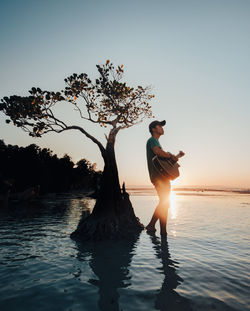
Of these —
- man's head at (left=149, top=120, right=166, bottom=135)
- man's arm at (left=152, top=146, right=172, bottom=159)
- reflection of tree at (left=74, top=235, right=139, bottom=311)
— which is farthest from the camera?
man's head at (left=149, top=120, right=166, bottom=135)

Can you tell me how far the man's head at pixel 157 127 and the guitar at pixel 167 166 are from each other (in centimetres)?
96

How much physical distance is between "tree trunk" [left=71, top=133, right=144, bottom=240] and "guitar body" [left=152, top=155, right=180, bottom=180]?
2.85m

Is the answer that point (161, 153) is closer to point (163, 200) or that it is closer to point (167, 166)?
point (167, 166)

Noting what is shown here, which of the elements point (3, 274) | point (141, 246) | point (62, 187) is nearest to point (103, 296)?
point (3, 274)

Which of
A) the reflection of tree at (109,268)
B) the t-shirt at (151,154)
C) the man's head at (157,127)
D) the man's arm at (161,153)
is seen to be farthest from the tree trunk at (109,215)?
the man's arm at (161,153)

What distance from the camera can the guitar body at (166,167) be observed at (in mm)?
5062

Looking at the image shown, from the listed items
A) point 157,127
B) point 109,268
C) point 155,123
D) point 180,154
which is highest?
point 155,123

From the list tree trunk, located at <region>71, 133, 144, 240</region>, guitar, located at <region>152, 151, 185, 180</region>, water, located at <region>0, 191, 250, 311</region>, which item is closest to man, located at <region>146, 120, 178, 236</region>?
guitar, located at <region>152, 151, 185, 180</region>

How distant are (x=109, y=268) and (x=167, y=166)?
106 inches

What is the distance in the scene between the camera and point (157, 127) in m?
5.73

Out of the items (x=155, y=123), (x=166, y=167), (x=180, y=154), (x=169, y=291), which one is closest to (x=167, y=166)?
(x=166, y=167)

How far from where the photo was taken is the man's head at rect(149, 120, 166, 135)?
5719mm

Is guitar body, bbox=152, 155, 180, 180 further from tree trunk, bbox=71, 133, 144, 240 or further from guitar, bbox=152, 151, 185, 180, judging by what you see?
tree trunk, bbox=71, 133, 144, 240

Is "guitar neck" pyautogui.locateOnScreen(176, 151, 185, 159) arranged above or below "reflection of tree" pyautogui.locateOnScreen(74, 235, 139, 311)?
above
